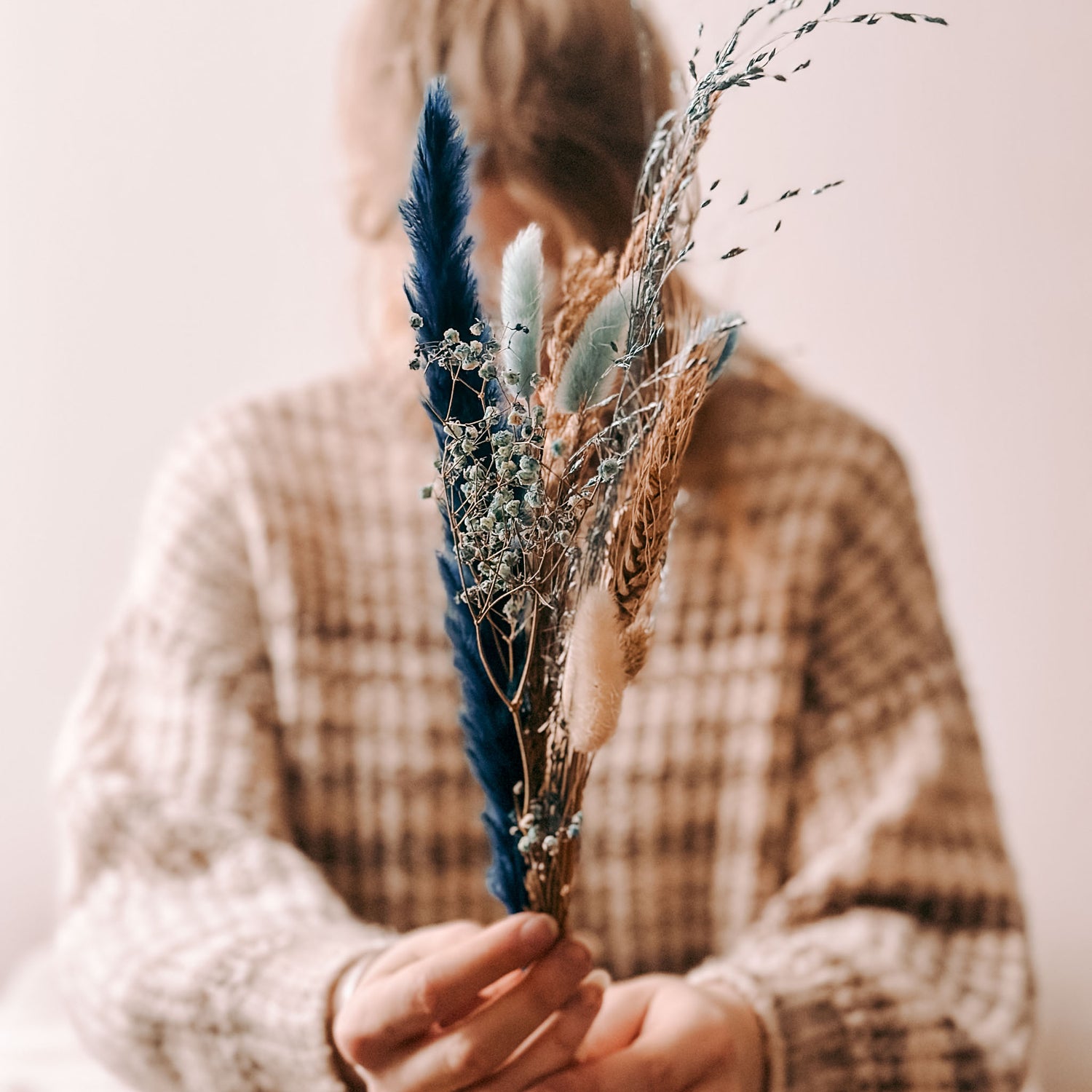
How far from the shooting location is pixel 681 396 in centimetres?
40

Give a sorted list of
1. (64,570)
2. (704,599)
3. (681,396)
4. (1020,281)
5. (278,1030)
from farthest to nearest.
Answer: (64,570)
(1020,281)
(704,599)
(278,1030)
(681,396)

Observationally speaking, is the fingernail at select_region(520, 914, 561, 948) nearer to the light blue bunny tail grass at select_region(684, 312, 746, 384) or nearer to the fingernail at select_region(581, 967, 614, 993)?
the fingernail at select_region(581, 967, 614, 993)

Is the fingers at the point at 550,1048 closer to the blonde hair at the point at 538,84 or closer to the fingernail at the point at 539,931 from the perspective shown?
the fingernail at the point at 539,931

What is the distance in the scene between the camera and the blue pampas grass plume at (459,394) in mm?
385

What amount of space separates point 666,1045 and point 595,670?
234 millimetres

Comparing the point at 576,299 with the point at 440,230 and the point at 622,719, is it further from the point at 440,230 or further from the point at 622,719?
the point at 622,719

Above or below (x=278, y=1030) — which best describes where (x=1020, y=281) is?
above

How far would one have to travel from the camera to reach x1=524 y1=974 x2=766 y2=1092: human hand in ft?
1.62

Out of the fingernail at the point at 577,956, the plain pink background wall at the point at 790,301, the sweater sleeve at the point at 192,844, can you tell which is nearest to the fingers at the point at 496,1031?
the fingernail at the point at 577,956

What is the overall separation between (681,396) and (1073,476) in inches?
36.7

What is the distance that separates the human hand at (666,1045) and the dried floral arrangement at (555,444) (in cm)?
14

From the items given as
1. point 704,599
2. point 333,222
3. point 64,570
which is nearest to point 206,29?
point 333,222

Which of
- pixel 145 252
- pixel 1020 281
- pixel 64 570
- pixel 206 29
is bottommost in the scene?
pixel 64 570

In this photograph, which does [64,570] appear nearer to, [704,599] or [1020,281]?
[704,599]
